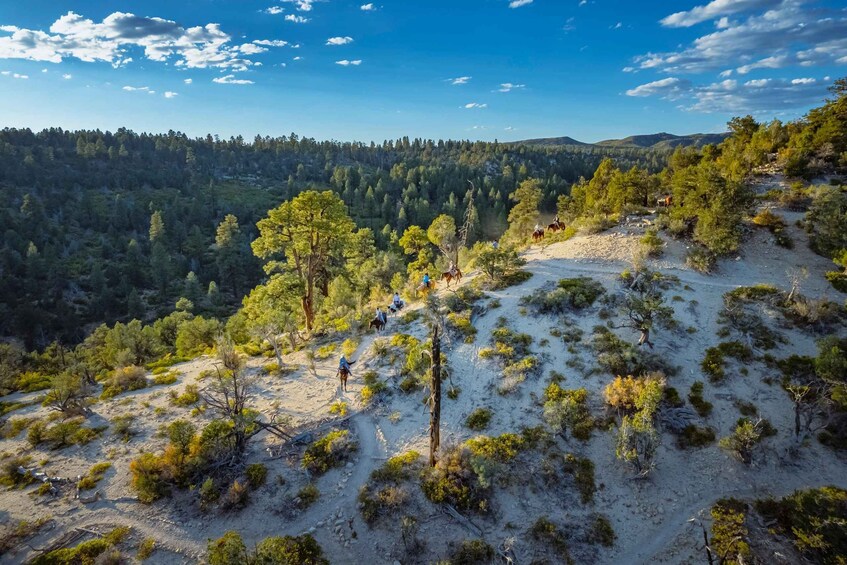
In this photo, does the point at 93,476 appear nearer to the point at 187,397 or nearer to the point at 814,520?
the point at 187,397

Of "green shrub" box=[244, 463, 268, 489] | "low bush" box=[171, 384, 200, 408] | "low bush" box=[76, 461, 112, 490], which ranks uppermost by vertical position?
"low bush" box=[171, 384, 200, 408]

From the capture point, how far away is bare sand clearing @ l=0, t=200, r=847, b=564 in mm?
13898

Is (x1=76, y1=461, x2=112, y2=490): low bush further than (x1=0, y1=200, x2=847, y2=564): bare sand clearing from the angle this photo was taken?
Yes

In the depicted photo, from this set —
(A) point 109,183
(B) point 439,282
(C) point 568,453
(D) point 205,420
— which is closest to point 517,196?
(B) point 439,282

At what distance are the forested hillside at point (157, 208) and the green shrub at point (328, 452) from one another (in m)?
48.5

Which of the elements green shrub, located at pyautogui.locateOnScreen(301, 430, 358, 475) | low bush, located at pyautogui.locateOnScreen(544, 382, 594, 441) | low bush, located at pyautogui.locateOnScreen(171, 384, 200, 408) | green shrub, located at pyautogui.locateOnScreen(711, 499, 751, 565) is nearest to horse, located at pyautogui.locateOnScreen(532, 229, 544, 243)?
low bush, located at pyautogui.locateOnScreen(544, 382, 594, 441)

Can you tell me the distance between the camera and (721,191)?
30.0 m

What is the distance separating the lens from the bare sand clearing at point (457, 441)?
13.9 meters

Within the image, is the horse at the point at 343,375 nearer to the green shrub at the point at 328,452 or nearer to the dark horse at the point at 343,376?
the dark horse at the point at 343,376

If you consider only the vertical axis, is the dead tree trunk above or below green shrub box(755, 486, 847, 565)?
above

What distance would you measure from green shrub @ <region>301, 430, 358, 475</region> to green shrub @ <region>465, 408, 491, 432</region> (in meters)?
5.02

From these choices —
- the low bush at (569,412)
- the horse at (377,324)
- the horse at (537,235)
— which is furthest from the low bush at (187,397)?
the horse at (537,235)

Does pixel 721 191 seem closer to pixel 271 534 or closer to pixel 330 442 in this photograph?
pixel 330 442

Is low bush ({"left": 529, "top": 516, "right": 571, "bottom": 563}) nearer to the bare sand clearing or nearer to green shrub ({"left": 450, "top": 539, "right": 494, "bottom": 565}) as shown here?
the bare sand clearing
